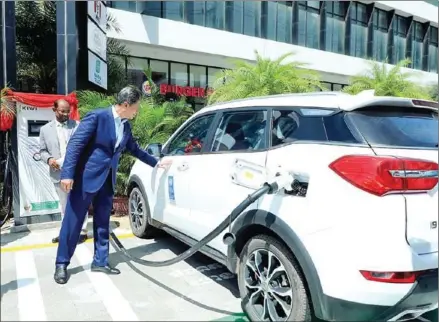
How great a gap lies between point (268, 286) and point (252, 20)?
18674 mm

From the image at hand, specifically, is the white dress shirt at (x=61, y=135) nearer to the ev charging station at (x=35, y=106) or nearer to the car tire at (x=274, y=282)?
the ev charging station at (x=35, y=106)

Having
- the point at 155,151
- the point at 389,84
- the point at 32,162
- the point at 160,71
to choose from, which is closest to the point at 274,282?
the point at 155,151

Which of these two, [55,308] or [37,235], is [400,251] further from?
[37,235]

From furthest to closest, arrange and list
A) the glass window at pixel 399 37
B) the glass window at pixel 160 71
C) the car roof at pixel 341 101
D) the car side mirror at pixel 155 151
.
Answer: the glass window at pixel 399 37 < the glass window at pixel 160 71 < the car side mirror at pixel 155 151 < the car roof at pixel 341 101

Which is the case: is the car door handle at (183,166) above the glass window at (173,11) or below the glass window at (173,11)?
below

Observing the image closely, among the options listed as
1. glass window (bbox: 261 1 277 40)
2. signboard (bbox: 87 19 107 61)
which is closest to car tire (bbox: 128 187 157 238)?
signboard (bbox: 87 19 107 61)

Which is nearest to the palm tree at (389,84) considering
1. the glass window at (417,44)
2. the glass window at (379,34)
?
the glass window at (379,34)

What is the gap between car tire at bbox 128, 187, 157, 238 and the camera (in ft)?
15.4

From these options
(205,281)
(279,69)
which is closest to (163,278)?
(205,281)

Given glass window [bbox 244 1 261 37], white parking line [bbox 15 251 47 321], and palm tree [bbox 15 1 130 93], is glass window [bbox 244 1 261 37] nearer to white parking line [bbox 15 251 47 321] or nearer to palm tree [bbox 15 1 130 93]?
palm tree [bbox 15 1 130 93]

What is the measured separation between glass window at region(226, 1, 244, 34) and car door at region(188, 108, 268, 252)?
15362mm

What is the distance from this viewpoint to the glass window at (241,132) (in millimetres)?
3070

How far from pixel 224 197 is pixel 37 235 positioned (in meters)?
2.28

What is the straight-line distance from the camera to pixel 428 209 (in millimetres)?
2299
